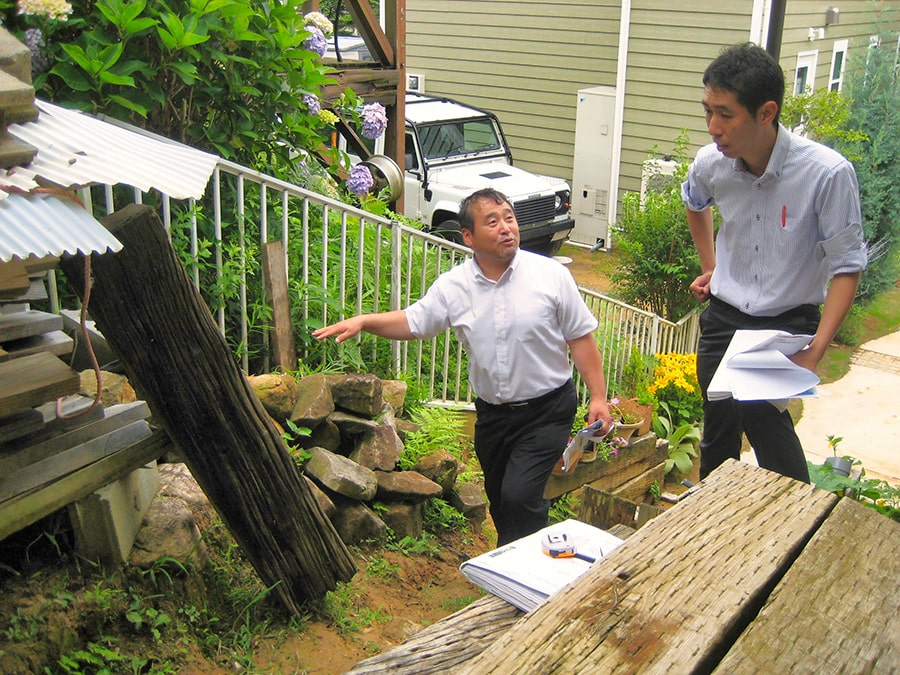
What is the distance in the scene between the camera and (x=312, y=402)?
4160 millimetres

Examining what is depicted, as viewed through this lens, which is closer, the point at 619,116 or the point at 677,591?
the point at 677,591

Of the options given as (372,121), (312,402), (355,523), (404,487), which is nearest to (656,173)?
(372,121)

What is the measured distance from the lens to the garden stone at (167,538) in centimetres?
298

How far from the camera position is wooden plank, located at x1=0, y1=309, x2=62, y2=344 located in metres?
2.62

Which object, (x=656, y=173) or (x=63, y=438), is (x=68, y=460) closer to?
(x=63, y=438)

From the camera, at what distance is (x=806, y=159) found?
323cm

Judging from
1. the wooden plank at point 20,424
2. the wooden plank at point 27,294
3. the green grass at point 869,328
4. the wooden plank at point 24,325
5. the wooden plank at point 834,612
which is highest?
the wooden plank at point 27,294

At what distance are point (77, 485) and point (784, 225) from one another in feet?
8.17

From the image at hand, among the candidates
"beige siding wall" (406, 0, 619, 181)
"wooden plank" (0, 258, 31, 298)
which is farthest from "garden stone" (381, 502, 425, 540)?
"beige siding wall" (406, 0, 619, 181)

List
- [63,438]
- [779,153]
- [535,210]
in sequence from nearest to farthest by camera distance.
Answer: [63,438]
[779,153]
[535,210]

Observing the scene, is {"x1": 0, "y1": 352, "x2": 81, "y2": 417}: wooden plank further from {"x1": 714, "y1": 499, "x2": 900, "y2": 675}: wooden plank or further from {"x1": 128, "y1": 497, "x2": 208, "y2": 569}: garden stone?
{"x1": 714, "y1": 499, "x2": 900, "y2": 675}: wooden plank

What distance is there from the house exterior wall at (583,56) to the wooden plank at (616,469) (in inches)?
284

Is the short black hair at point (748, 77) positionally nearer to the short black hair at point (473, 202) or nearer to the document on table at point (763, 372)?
the document on table at point (763, 372)

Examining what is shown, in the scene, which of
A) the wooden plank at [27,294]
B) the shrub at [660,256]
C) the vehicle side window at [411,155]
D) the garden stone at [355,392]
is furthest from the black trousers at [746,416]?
the vehicle side window at [411,155]
